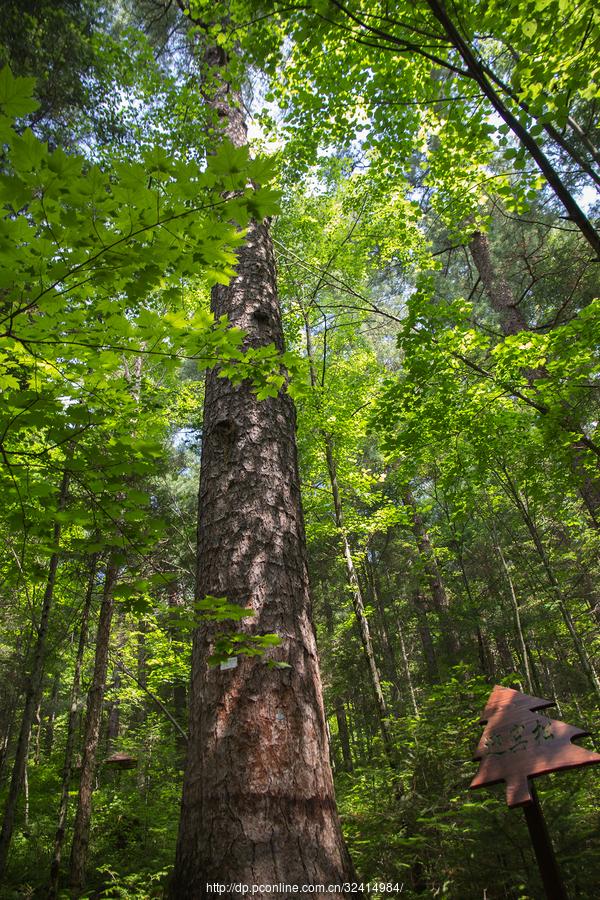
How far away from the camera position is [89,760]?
6.29m

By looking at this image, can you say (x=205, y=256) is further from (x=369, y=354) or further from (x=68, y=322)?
(x=369, y=354)

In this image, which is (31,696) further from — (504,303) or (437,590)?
(504,303)

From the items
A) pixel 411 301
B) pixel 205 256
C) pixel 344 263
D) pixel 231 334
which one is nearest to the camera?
pixel 205 256

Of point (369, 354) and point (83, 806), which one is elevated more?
point (369, 354)

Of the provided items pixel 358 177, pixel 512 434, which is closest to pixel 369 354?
pixel 358 177

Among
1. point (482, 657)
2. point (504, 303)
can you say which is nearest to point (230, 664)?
point (482, 657)

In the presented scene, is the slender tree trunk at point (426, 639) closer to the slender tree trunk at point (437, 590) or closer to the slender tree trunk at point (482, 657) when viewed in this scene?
the slender tree trunk at point (437, 590)

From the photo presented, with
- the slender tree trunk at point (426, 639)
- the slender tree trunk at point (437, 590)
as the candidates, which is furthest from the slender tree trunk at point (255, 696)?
the slender tree trunk at point (426, 639)

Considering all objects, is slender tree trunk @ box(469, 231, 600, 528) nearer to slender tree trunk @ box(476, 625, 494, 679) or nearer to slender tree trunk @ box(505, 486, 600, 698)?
slender tree trunk @ box(505, 486, 600, 698)

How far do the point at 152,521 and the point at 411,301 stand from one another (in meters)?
4.68

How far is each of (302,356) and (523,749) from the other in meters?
6.02

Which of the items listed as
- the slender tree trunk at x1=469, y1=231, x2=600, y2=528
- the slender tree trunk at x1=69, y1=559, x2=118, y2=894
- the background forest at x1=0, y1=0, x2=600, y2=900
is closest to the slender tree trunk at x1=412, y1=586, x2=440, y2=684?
the background forest at x1=0, y1=0, x2=600, y2=900

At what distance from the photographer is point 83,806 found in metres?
6.00

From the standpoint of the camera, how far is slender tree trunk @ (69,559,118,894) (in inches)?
231
